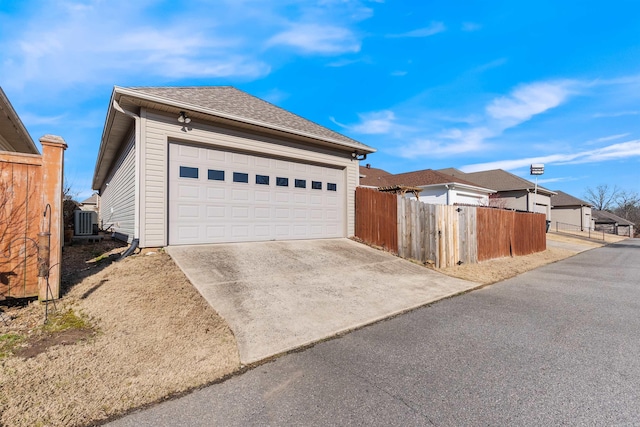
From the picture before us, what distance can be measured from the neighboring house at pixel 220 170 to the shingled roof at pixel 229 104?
0.17ft

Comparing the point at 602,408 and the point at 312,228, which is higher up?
the point at 312,228

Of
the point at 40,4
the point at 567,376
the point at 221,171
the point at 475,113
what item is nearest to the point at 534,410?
the point at 567,376

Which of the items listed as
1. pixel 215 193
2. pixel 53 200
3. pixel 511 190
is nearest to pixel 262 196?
pixel 215 193

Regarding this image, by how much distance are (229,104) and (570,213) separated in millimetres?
41701

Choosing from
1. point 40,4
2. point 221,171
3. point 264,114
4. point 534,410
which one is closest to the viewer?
point 534,410

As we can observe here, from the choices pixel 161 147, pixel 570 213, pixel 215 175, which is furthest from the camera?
pixel 570 213

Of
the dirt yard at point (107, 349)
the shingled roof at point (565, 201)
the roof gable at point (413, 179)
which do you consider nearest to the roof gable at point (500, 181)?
the roof gable at point (413, 179)

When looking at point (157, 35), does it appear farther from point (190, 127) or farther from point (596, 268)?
point (596, 268)

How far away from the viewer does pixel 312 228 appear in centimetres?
1038

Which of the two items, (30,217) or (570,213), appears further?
(570,213)

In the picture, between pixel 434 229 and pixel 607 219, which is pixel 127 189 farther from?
pixel 607 219

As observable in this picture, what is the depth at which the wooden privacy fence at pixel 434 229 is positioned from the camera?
9125 millimetres

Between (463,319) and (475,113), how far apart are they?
1447 centimetres

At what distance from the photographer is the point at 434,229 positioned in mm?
9031
